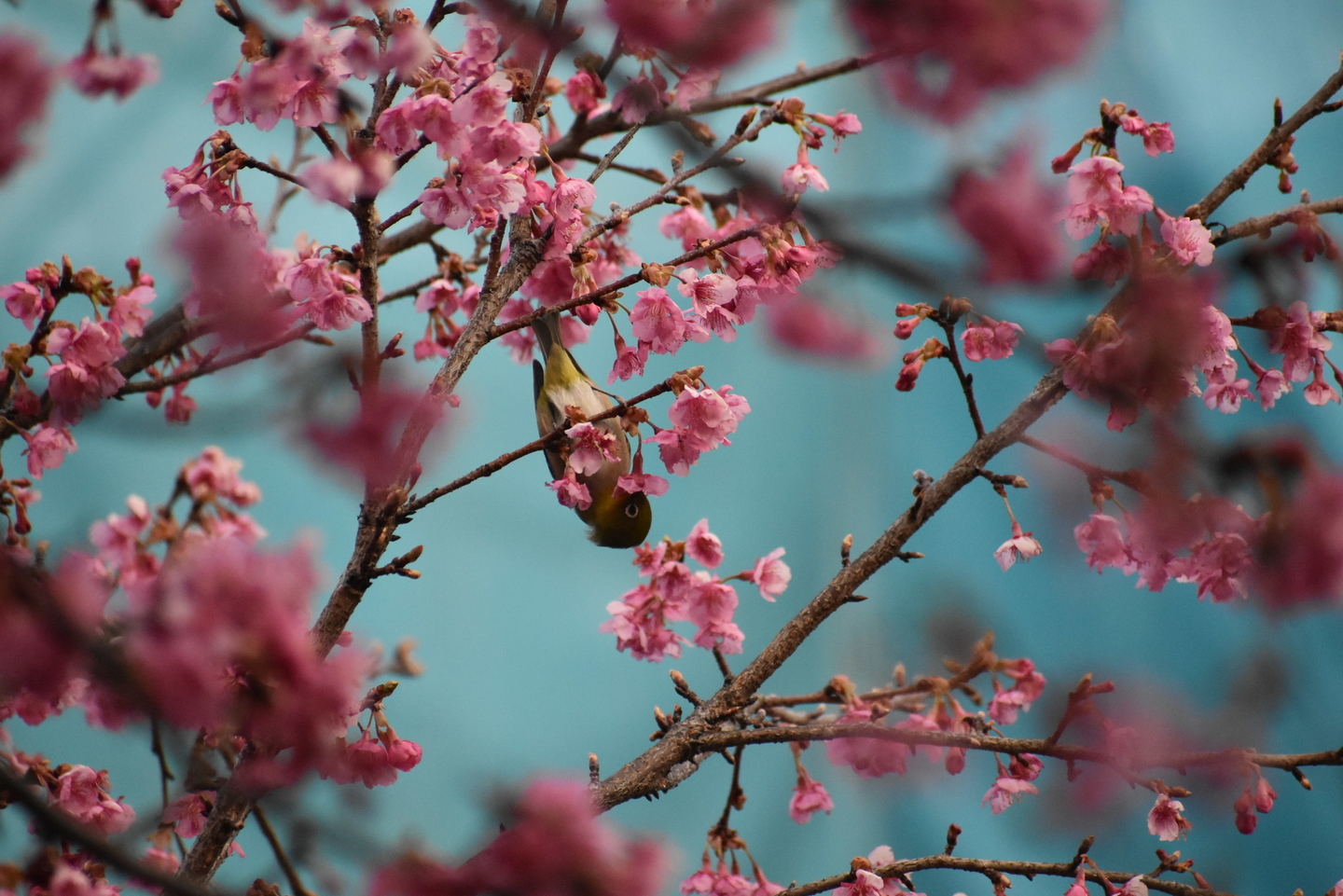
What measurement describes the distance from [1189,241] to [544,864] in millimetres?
1183

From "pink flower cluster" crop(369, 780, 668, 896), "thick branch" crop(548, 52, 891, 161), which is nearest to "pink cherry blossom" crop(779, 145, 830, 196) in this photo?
"thick branch" crop(548, 52, 891, 161)

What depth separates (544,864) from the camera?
0.78 m

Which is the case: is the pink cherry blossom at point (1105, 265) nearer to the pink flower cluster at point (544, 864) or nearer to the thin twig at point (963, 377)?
the thin twig at point (963, 377)

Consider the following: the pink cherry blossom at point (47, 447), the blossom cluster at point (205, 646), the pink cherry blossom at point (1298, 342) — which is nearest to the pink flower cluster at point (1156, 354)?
the pink cherry blossom at point (1298, 342)

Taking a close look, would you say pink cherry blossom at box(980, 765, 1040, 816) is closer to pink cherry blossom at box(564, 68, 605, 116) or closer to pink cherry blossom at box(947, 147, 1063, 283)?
pink cherry blossom at box(947, 147, 1063, 283)

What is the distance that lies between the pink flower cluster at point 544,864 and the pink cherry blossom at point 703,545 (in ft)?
2.61

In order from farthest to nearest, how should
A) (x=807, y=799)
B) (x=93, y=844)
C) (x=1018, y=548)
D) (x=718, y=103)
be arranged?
(x=807, y=799), (x=1018, y=548), (x=718, y=103), (x=93, y=844)

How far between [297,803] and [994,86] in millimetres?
813

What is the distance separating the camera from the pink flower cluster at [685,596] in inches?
62.6

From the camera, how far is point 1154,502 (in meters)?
1.14

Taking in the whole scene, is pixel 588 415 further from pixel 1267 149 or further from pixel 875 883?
pixel 1267 149

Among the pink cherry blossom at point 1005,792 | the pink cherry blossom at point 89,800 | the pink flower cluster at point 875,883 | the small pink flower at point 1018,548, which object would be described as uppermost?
the small pink flower at point 1018,548

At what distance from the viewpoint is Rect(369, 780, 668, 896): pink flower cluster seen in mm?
768

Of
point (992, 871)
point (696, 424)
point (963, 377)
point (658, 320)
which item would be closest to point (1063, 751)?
point (992, 871)
